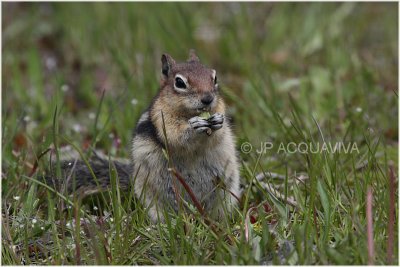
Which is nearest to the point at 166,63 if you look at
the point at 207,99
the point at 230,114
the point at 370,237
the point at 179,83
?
the point at 179,83

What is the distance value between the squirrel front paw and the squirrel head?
94mm

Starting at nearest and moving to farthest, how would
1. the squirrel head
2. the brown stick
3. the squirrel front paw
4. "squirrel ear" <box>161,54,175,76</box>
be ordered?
the brown stick
the squirrel front paw
the squirrel head
"squirrel ear" <box>161,54,175,76</box>

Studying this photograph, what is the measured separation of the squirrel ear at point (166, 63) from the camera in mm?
4941

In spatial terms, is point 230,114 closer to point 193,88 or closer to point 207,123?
point 193,88

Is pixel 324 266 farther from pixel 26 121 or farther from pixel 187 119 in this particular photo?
pixel 26 121

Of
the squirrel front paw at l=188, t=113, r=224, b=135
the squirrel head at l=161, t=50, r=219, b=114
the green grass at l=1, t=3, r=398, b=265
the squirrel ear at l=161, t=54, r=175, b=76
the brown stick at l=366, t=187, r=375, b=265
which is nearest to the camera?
the brown stick at l=366, t=187, r=375, b=265

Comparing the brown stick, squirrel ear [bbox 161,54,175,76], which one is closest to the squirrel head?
squirrel ear [bbox 161,54,175,76]

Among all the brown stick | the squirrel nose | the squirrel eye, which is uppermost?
the squirrel eye

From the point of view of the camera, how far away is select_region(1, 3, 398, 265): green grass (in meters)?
3.80

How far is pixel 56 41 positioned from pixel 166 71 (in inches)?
169

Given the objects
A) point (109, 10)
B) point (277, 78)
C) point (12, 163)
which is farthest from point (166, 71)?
point (109, 10)

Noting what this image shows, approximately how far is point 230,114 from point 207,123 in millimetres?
1988

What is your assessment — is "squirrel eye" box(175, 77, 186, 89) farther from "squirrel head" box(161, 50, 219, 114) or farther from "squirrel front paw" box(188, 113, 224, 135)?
"squirrel front paw" box(188, 113, 224, 135)

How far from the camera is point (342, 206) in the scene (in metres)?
3.97
